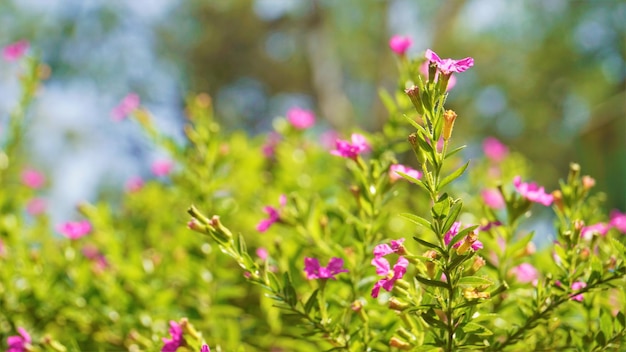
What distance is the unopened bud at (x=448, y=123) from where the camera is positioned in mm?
841

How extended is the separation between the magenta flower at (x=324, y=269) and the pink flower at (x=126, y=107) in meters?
1.17

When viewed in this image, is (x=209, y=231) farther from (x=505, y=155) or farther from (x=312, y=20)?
(x=312, y=20)

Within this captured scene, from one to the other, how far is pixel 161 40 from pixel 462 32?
5115 mm

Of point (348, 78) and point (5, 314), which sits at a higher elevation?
point (348, 78)

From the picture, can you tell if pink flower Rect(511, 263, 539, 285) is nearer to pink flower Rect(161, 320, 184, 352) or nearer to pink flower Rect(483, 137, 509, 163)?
pink flower Rect(161, 320, 184, 352)

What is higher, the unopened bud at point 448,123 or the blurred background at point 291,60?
the blurred background at point 291,60

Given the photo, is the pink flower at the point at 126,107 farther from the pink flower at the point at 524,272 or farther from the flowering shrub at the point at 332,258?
the pink flower at the point at 524,272

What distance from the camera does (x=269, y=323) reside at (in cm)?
165

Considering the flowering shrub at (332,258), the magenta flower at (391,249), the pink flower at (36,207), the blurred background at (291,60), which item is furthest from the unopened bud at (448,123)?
the blurred background at (291,60)

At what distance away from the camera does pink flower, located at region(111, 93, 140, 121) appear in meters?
2.07

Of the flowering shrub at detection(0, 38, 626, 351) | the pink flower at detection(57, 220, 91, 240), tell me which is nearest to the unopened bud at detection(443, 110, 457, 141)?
the flowering shrub at detection(0, 38, 626, 351)

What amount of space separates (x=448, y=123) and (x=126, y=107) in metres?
1.47

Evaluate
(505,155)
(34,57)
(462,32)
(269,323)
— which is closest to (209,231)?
(269,323)

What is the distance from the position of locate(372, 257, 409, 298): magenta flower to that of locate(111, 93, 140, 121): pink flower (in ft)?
4.28
